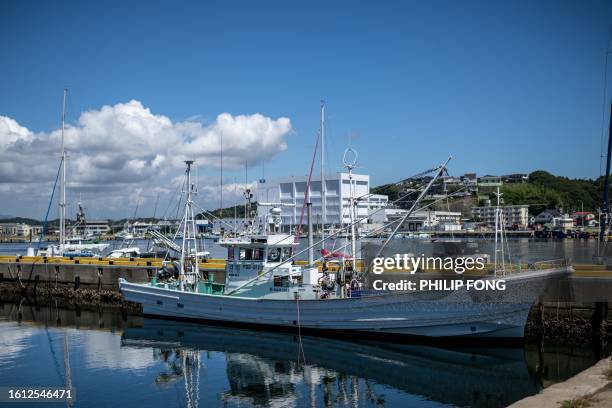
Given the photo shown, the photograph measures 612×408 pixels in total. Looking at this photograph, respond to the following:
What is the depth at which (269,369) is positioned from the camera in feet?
68.3

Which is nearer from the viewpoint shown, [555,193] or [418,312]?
[418,312]

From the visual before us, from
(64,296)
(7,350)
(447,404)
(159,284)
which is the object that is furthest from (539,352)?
(64,296)

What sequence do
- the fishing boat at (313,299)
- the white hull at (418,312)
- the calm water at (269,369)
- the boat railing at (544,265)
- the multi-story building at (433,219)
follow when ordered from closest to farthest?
1. the calm water at (269,369)
2. the white hull at (418,312)
3. the fishing boat at (313,299)
4. the boat railing at (544,265)
5. the multi-story building at (433,219)

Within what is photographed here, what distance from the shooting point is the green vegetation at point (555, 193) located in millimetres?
137500

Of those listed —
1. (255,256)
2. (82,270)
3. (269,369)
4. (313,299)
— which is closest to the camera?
(269,369)

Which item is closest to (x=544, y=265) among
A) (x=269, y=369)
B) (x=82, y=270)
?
(x=269, y=369)

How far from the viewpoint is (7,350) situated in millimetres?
24031

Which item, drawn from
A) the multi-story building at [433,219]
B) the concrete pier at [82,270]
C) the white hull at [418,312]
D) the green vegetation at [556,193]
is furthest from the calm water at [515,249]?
the green vegetation at [556,193]

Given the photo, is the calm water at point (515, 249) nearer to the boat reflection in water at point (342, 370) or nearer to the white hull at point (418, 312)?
the white hull at point (418, 312)

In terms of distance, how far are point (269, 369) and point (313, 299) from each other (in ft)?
14.8

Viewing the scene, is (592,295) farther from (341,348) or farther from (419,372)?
(341,348)

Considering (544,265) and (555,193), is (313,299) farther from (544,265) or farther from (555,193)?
(555,193)

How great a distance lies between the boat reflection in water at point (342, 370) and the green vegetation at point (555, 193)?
119292 mm

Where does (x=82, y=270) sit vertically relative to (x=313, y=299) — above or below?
above
